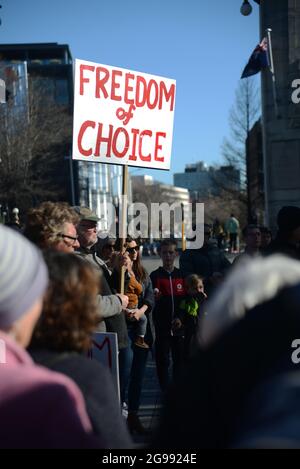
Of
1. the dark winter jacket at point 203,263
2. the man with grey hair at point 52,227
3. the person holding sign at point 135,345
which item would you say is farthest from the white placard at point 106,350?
the dark winter jacket at point 203,263

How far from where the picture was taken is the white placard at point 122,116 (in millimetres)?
5438

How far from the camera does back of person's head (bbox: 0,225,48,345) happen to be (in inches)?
61.4

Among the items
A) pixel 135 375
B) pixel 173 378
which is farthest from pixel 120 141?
pixel 173 378

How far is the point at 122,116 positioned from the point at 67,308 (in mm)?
3862

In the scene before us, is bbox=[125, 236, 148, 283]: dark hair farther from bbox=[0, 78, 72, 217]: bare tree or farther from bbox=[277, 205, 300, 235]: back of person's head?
bbox=[0, 78, 72, 217]: bare tree

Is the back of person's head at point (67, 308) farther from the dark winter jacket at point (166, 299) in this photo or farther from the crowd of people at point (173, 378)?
the dark winter jacket at point (166, 299)

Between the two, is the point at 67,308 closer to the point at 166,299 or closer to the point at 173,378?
the point at 173,378

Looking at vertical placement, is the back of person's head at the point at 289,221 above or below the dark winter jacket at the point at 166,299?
above

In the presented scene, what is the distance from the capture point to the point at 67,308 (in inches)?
78.4

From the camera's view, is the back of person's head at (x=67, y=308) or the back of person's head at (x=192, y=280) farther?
the back of person's head at (x=192, y=280)

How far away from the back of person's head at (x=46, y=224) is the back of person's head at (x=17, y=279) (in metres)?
2.02

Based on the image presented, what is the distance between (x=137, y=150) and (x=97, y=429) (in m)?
4.21
